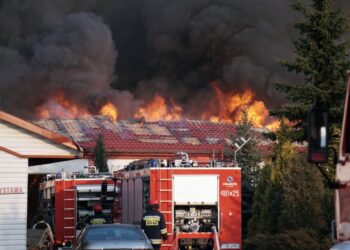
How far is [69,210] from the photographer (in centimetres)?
2589

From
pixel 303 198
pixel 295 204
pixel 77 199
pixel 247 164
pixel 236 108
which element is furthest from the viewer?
pixel 236 108

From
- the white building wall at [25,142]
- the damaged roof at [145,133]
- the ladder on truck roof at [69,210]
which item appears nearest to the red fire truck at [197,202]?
the white building wall at [25,142]

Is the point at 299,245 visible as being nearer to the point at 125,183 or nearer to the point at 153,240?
the point at 153,240

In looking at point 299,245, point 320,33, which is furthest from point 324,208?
point 320,33

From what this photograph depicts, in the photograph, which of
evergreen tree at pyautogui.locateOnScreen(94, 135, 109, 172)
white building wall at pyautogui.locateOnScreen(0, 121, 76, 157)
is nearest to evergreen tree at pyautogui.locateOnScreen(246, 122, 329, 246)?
white building wall at pyautogui.locateOnScreen(0, 121, 76, 157)

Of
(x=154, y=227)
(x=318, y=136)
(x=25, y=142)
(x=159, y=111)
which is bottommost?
A: (x=154, y=227)

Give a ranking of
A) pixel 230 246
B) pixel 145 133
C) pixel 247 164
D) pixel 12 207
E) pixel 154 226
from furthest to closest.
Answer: pixel 145 133 → pixel 247 164 → pixel 230 246 → pixel 12 207 → pixel 154 226

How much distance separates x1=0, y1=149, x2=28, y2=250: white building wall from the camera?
19.4 meters

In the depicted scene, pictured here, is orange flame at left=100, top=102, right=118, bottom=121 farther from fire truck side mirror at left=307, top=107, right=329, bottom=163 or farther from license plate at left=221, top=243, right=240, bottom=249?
fire truck side mirror at left=307, top=107, right=329, bottom=163

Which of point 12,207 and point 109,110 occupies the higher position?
point 109,110

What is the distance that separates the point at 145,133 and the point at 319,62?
27.1 metres

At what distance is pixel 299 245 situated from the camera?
1712cm

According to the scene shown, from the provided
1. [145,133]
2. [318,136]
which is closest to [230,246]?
[318,136]

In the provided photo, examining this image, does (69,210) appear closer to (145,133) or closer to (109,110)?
(145,133)
